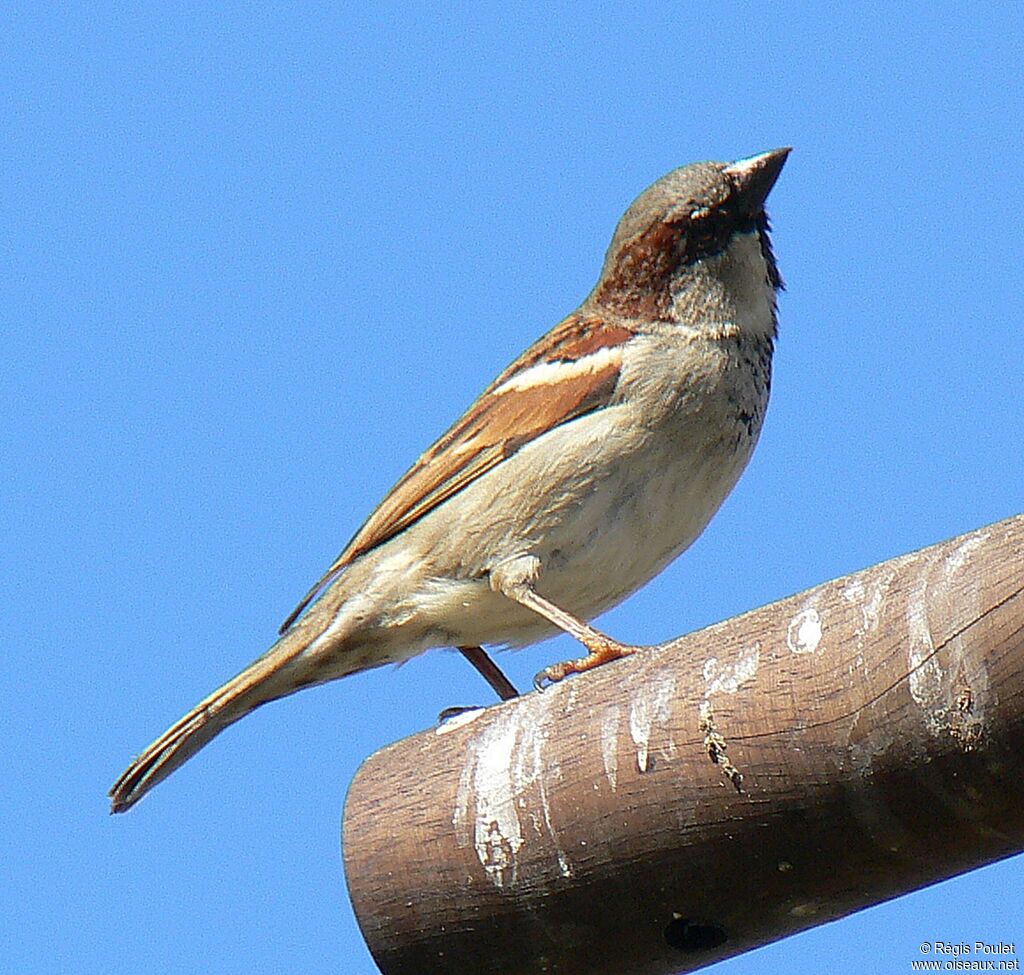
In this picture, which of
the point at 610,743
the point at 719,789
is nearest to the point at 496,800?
the point at 610,743

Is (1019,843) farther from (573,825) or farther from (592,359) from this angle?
(592,359)

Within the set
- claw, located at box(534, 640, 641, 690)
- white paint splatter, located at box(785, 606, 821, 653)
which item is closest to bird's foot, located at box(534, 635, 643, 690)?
claw, located at box(534, 640, 641, 690)

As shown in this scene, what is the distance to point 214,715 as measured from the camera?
4.64 m

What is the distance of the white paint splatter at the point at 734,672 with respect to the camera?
102 inches

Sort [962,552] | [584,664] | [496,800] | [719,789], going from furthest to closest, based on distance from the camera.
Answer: [584,664] → [496,800] → [719,789] → [962,552]

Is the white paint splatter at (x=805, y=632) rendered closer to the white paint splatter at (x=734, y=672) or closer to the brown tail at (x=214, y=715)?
the white paint splatter at (x=734, y=672)

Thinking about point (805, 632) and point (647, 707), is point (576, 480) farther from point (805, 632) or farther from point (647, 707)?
point (805, 632)

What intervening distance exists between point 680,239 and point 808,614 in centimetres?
269

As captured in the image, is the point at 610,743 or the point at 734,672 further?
the point at 610,743

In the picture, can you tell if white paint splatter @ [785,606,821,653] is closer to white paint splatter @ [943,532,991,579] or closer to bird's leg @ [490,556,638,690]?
white paint splatter @ [943,532,991,579]

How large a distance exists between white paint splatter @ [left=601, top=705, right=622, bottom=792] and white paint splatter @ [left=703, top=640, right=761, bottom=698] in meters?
0.19

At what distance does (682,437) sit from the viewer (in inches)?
181

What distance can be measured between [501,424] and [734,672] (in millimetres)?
2364

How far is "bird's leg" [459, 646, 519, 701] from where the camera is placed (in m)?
5.09
